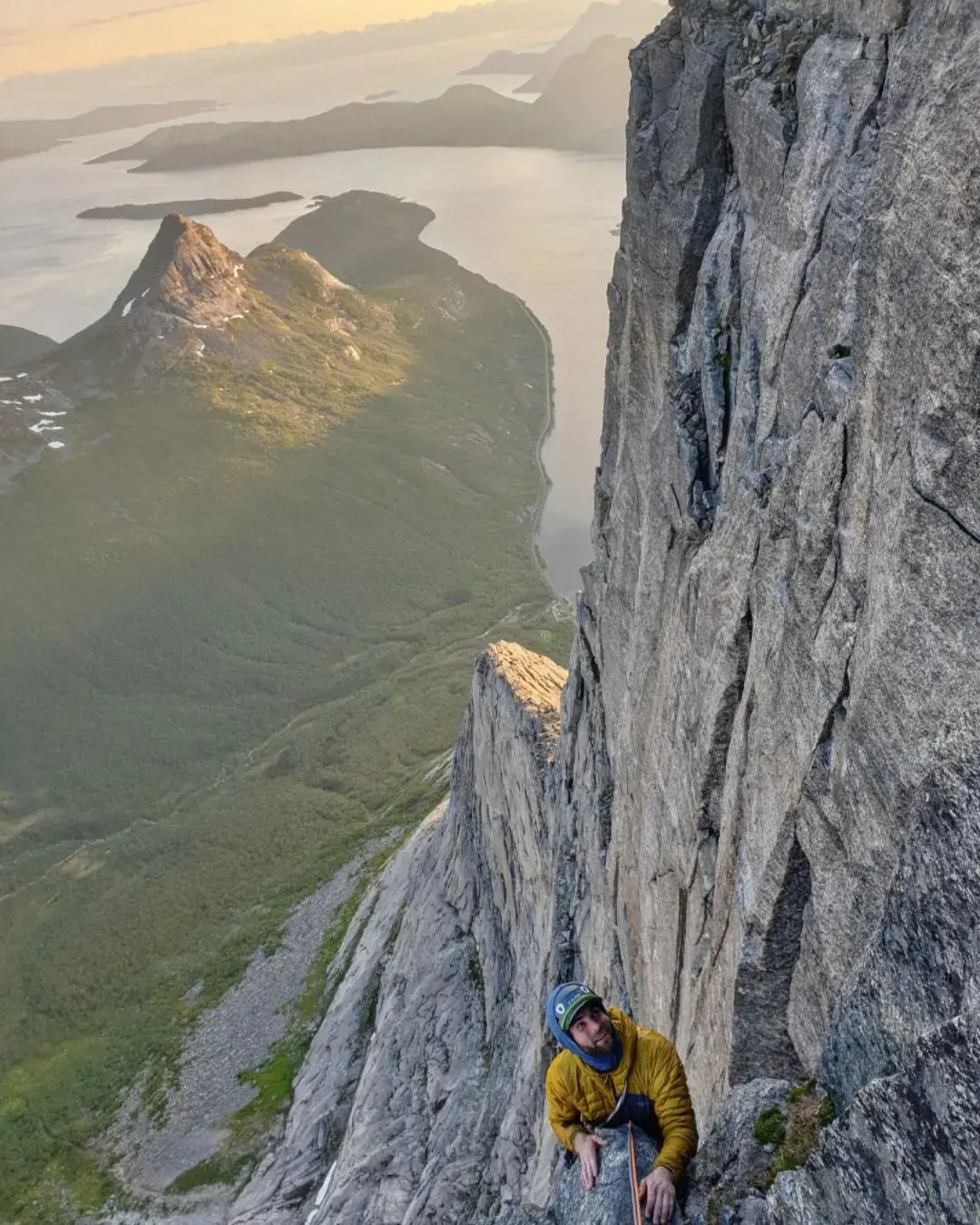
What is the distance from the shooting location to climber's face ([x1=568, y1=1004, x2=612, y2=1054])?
37.5ft

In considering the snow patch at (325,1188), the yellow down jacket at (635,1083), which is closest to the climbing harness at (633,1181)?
the yellow down jacket at (635,1083)

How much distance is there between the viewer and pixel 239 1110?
2484 inches

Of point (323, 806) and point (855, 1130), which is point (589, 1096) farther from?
point (323, 806)

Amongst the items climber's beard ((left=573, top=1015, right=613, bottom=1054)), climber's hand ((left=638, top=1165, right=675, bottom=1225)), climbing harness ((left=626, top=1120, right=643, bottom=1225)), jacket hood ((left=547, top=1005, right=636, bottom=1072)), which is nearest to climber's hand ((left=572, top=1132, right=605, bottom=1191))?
climbing harness ((left=626, top=1120, right=643, bottom=1225))

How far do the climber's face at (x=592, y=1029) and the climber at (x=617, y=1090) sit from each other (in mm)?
11

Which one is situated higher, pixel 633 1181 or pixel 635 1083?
pixel 635 1083

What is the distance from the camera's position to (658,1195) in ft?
37.4

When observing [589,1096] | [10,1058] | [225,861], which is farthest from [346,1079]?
[225,861]

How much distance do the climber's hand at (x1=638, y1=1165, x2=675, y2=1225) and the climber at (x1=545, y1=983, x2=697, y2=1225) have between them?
0.05 feet

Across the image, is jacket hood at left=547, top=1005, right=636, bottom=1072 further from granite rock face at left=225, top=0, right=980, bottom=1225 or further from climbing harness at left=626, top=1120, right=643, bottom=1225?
granite rock face at left=225, top=0, right=980, bottom=1225

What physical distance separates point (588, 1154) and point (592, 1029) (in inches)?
75.1

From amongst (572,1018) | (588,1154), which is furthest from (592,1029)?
(588,1154)

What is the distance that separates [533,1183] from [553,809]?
13.5 meters

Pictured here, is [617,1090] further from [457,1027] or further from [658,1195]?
[457,1027]
